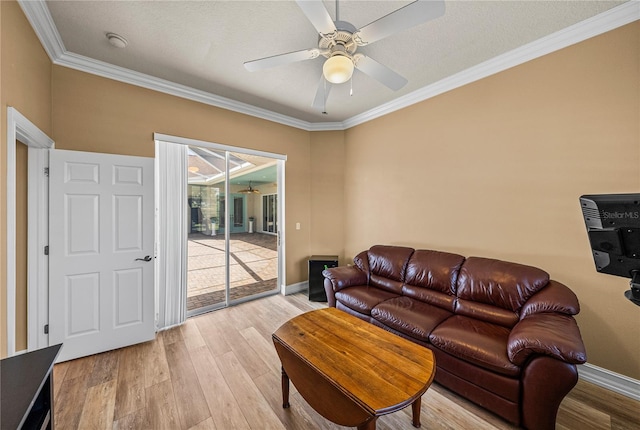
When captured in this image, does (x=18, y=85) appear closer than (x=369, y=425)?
No

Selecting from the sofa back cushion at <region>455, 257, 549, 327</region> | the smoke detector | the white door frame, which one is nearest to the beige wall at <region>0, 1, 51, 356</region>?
the white door frame

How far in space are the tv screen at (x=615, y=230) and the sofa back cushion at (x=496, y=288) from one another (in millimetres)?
1085

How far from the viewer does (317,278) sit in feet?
12.7

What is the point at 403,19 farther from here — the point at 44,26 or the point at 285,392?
the point at 44,26

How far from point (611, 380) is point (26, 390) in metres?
3.69

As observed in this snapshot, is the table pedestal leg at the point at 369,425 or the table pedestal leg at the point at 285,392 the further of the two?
the table pedestal leg at the point at 285,392

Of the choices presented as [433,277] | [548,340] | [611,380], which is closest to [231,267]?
[433,277]

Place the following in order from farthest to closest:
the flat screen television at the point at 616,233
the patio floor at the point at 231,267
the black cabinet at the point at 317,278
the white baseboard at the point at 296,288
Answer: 1. the white baseboard at the point at 296,288
2. the black cabinet at the point at 317,278
3. the patio floor at the point at 231,267
4. the flat screen television at the point at 616,233

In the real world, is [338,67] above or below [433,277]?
above

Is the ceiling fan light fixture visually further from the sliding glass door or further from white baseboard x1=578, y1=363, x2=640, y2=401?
white baseboard x1=578, y1=363, x2=640, y2=401

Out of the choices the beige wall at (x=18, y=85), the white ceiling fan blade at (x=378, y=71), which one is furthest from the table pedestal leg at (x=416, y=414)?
the beige wall at (x=18, y=85)

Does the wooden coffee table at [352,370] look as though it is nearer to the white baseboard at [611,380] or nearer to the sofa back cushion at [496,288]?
the sofa back cushion at [496,288]

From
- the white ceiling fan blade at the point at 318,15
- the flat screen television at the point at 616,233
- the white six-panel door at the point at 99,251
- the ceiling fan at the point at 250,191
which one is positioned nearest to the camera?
the flat screen television at the point at 616,233

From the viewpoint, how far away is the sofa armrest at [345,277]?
3.07 meters
